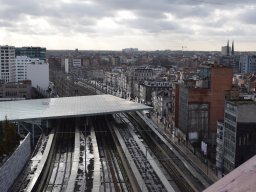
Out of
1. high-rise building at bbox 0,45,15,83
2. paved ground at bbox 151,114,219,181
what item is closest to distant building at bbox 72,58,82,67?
high-rise building at bbox 0,45,15,83

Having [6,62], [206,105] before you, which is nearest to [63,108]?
[206,105]

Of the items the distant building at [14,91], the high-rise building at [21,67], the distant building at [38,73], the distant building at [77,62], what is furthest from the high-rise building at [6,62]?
the distant building at [77,62]

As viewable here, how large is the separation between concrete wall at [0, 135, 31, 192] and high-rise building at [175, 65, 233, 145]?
1327cm

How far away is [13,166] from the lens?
2197 centimetres

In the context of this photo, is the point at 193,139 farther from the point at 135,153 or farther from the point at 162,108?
the point at 162,108

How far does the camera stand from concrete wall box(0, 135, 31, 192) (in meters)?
19.5

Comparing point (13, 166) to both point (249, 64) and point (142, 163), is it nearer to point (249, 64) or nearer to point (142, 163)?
point (142, 163)

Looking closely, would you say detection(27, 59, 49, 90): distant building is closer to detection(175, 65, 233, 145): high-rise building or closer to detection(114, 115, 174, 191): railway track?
detection(114, 115, 174, 191): railway track

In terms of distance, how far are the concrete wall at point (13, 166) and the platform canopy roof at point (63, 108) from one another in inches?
283

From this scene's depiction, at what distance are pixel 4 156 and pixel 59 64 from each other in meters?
120

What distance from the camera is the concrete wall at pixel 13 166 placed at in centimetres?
1954

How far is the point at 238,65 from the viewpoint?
104188 millimetres

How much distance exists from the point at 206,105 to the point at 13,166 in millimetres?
16810

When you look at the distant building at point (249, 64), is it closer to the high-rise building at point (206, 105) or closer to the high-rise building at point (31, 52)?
the high-rise building at point (31, 52)
